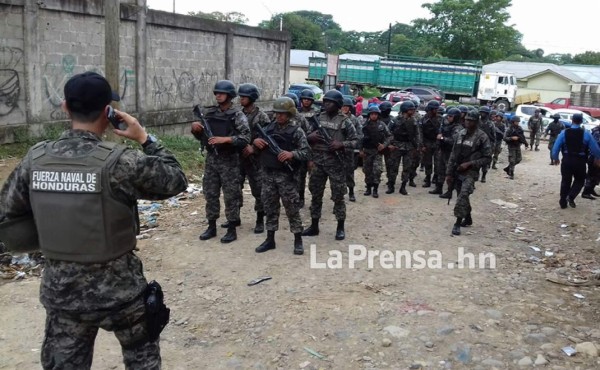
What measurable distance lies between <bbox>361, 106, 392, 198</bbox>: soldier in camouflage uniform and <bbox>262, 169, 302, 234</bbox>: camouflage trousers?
3611mm

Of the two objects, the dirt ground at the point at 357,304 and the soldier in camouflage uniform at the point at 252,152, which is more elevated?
the soldier in camouflage uniform at the point at 252,152

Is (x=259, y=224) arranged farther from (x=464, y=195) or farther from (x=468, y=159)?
(x=468, y=159)

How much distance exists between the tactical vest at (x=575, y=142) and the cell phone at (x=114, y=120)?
8.17 meters

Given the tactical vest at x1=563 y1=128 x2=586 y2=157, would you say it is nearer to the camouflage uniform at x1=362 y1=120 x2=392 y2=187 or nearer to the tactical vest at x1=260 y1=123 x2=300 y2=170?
the camouflage uniform at x1=362 y1=120 x2=392 y2=187

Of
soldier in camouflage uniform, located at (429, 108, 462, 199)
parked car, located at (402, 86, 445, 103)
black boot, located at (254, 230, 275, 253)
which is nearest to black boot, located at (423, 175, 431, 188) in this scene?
soldier in camouflage uniform, located at (429, 108, 462, 199)

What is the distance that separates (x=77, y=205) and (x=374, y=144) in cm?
734

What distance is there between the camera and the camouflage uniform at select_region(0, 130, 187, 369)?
2.31 meters

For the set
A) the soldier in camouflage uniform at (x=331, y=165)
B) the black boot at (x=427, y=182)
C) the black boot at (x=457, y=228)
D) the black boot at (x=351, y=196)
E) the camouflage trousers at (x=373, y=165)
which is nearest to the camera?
the soldier in camouflage uniform at (x=331, y=165)

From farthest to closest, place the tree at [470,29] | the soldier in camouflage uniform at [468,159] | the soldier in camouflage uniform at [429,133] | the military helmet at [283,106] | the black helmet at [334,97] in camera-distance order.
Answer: the tree at [470,29] → the soldier in camouflage uniform at [429,133] → the soldier in camouflage uniform at [468,159] → the black helmet at [334,97] → the military helmet at [283,106]

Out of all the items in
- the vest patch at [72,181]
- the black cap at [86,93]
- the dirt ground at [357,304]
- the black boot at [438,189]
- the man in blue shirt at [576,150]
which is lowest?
the dirt ground at [357,304]

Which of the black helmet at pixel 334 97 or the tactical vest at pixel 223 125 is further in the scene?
the black helmet at pixel 334 97

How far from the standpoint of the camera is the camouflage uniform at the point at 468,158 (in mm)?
6922

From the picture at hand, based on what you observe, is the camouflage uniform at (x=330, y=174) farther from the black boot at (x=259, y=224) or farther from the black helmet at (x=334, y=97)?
the black boot at (x=259, y=224)

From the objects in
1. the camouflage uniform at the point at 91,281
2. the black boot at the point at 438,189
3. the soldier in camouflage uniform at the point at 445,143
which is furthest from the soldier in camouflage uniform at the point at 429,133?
the camouflage uniform at the point at 91,281
